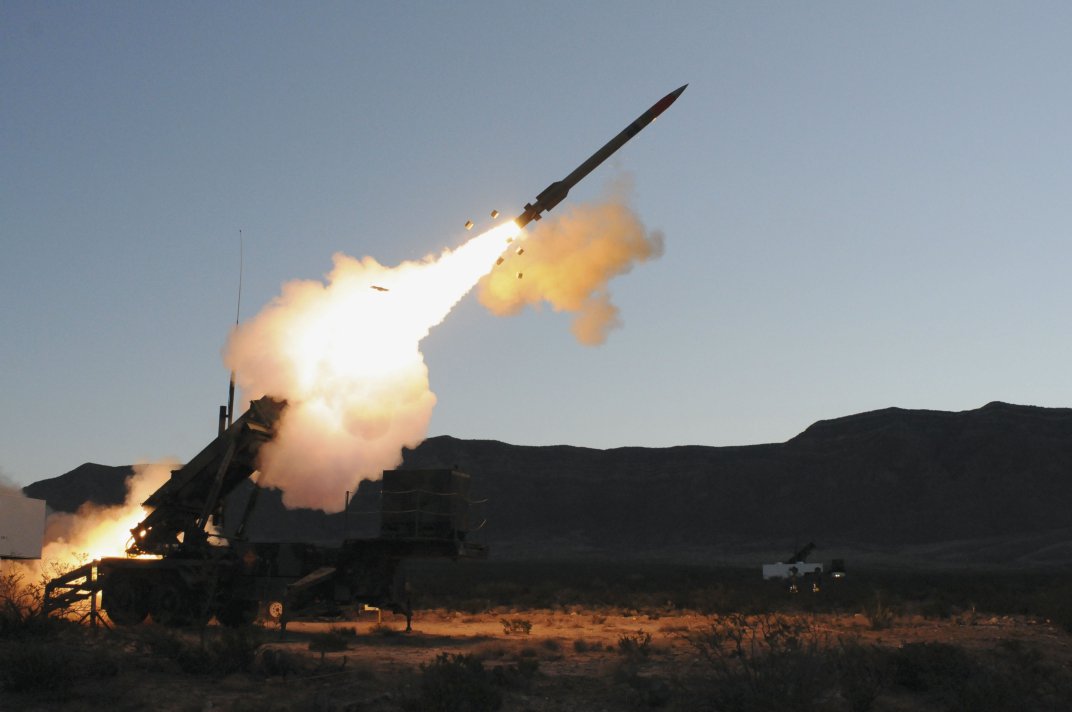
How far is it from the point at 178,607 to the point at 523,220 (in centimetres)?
1177

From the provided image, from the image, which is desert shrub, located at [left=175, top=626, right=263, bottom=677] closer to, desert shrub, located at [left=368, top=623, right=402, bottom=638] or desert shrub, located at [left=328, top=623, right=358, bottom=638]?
desert shrub, located at [left=328, top=623, right=358, bottom=638]

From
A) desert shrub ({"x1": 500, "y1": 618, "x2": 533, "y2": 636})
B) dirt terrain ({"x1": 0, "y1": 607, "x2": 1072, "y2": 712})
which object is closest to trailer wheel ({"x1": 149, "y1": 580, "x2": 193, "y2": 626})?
dirt terrain ({"x1": 0, "y1": 607, "x2": 1072, "y2": 712})

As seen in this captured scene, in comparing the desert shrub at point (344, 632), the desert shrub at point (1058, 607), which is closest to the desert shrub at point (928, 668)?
the desert shrub at point (1058, 607)

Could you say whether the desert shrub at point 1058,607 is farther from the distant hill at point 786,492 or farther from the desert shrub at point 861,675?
the distant hill at point 786,492

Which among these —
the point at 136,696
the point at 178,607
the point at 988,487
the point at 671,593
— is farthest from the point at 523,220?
the point at 988,487

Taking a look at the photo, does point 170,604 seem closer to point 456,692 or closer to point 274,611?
point 274,611

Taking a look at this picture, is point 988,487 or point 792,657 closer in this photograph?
point 792,657

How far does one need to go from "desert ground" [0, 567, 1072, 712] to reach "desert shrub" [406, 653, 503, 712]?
0.08 feet

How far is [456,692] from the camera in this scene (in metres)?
13.6

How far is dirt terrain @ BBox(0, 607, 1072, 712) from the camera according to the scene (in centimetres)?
1334

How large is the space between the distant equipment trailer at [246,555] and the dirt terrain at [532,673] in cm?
224

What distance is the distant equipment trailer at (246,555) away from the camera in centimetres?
2289

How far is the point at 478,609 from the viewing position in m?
32.3

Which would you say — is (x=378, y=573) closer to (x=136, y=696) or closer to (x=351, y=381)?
(x=351, y=381)
